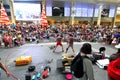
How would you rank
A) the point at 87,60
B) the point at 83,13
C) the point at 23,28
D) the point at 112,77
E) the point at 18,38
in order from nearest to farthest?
1. the point at 112,77
2. the point at 87,60
3. the point at 18,38
4. the point at 23,28
5. the point at 83,13

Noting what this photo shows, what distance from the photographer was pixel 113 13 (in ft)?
74.1

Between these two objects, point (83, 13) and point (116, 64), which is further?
point (83, 13)

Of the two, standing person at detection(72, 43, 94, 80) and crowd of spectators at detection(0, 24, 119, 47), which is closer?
standing person at detection(72, 43, 94, 80)

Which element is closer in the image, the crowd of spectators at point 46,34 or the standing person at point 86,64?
the standing person at point 86,64

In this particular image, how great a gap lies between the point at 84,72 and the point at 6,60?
18.2 ft

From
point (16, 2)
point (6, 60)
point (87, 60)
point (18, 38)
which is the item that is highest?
point (16, 2)

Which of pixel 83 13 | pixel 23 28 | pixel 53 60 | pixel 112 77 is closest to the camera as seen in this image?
pixel 112 77

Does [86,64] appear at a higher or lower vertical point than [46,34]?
higher

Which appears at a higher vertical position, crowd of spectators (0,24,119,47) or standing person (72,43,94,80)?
standing person (72,43,94,80)

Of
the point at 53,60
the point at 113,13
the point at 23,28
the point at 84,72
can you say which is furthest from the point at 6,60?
the point at 113,13

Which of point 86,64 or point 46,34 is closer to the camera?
point 86,64

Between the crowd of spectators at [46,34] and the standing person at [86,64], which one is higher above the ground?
the standing person at [86,64]

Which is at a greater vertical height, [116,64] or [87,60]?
[116,64]

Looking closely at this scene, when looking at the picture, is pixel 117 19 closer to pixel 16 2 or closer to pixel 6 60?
pixel 16 2
